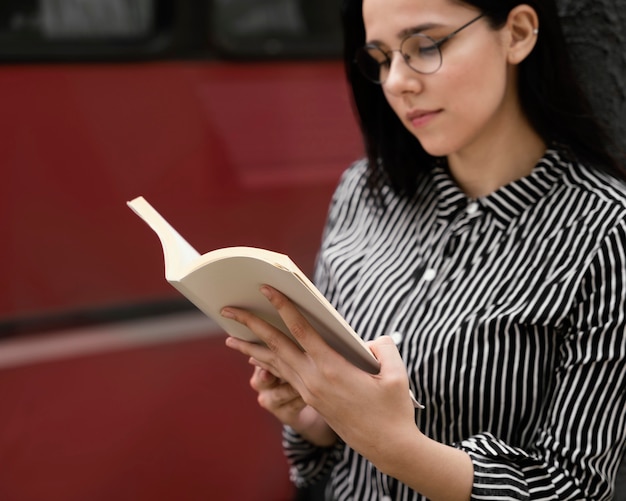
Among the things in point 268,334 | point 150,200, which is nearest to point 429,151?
point 268,334

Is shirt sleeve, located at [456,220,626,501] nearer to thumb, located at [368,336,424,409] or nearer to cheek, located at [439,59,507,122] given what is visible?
thumb, located at [368,336,424,409]

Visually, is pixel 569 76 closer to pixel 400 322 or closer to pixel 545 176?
pixel 545 176

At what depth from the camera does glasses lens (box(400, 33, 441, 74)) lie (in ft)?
4.90

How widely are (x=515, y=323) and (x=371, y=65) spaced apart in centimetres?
56

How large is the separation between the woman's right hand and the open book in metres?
0.19

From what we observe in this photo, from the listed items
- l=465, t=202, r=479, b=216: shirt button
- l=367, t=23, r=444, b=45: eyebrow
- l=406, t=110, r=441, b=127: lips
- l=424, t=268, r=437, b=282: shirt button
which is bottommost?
l=424, t=268, r=437, b=282: shirt button

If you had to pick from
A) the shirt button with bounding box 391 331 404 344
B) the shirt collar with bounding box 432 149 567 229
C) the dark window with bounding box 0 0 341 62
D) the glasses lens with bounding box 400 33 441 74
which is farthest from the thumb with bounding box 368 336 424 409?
the dark window with bounding box 0 0 341 62

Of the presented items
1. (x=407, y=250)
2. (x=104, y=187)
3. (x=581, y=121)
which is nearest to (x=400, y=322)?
(x=407, y=250)

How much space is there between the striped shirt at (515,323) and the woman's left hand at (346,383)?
168 mm

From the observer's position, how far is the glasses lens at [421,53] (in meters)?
1.49

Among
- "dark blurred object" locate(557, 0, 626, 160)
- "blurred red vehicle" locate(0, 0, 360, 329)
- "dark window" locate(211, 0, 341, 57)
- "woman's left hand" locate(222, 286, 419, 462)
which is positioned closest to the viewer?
"woman's left hand" locate(222, 286, 419, 462)

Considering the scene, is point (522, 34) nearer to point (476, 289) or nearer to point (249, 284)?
point (476, 289)

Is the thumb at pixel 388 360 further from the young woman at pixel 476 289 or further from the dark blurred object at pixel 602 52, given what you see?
the dark blurred object at pixel 602 52

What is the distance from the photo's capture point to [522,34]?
1545 mm
